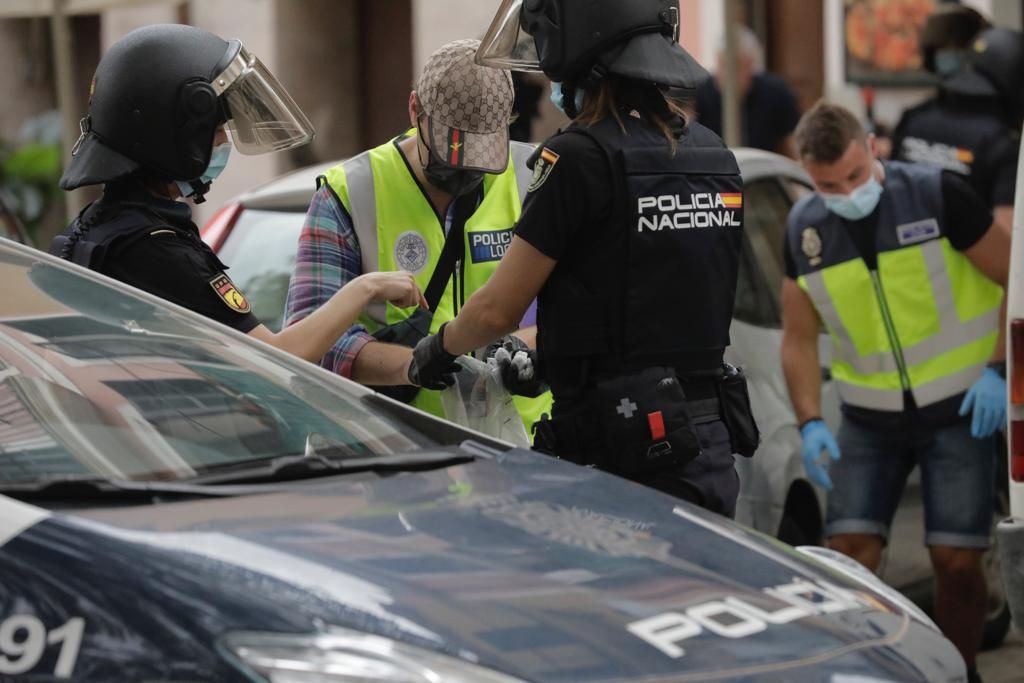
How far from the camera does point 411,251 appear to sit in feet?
14.1

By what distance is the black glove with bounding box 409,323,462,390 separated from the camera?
3.88 meters

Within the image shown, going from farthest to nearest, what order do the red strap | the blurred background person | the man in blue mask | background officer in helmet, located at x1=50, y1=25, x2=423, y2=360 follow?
the blurred background person, the man in blue mask, background officer in helmet, located at x1=50, y1=25, x2=423, y2=360, the red strap

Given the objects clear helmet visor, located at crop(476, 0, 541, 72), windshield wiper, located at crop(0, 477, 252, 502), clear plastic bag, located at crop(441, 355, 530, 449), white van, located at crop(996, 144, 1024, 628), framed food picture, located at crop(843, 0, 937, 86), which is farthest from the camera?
framed food picture, located at crop(843, 0, 937, 86)

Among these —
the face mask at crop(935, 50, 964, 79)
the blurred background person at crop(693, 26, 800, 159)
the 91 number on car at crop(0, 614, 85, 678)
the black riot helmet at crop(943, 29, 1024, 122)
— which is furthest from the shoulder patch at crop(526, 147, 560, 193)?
the blurred background person at crop(693, 26, 800, 159)

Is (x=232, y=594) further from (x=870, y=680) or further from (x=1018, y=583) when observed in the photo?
(x=1018, y=583)

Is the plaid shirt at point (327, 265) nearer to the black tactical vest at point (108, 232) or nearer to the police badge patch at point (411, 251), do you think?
the police badge patch at point (411, 251)

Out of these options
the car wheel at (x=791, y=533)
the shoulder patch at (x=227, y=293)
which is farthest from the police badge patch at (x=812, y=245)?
the shoulder patch at (x=227, y=293)

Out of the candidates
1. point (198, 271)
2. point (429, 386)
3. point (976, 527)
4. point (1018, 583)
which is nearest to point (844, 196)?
point (976, 527)

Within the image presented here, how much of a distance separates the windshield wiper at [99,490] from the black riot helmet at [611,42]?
1312mm

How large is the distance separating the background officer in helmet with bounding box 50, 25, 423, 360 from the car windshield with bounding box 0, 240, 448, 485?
34cm

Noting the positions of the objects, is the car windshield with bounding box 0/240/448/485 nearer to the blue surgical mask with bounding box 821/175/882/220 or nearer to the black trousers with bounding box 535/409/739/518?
the black trousers with bounding box 535/409/739/518

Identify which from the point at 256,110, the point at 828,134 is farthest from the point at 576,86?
the point at 828,134

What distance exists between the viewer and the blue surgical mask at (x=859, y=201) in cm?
545

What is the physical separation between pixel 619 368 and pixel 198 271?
0.87 metres
